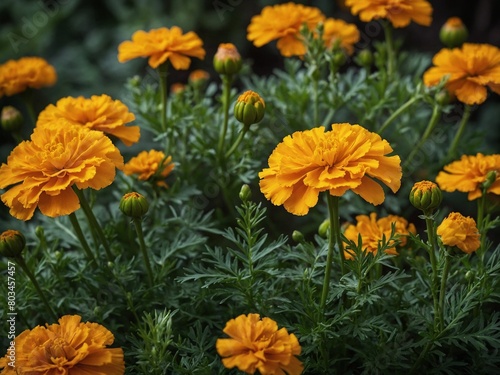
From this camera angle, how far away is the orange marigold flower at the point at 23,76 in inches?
55.4

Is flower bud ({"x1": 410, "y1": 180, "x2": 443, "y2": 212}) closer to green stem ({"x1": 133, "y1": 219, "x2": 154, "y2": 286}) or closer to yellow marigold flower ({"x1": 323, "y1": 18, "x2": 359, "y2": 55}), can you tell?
green stem ({"x1": 133, "y1": 219, "x2": 154, "y2": 286})

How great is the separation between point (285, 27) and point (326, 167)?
1.92ft

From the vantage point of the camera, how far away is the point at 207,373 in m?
0.96

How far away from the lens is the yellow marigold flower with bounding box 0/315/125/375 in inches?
34.1

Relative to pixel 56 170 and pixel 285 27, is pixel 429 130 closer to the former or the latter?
pixel 285 27

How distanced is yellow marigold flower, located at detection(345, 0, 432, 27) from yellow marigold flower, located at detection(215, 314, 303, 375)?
2.41 feet

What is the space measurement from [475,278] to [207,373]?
1.45 feet

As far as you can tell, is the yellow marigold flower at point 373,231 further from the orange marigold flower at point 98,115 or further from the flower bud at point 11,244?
the flower bud at point 11,244

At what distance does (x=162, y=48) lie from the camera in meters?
1.27

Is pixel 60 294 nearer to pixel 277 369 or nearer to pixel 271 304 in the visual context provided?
pixel 271 304

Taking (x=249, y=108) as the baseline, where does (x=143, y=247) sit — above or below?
below

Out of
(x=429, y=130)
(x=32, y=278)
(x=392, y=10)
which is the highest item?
(x=392, y=10)

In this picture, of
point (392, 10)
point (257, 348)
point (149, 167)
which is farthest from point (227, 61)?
point (257, 348)

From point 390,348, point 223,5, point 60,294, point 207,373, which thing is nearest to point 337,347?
point 390,348
